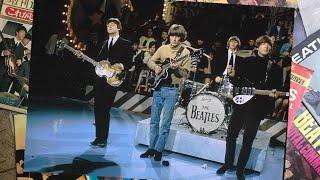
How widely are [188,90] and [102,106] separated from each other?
0.65 meters

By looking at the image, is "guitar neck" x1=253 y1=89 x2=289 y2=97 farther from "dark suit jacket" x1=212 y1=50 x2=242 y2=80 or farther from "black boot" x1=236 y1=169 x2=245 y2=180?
"black boot" x1=236 y1=169 x2=245 y2=180

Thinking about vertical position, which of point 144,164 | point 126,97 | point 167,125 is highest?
point 126,97

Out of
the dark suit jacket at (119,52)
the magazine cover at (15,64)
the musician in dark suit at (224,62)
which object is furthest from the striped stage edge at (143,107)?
the magazine cover at (15,64)

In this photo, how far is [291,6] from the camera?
271 centimetres

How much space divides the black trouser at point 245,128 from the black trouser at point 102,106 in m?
0.90

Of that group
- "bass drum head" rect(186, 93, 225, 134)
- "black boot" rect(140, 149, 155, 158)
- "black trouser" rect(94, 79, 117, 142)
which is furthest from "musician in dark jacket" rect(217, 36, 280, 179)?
"black trouser" rect(94, 79, 117, 142)

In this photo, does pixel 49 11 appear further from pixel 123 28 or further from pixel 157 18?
pixel 157 18

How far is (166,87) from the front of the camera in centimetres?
279

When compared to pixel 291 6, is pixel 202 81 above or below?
below

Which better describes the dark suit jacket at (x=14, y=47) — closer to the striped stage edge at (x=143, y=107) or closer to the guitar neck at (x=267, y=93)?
the striped stage edge at (x=143, y=107)

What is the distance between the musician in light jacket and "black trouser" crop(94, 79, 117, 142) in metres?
0.32

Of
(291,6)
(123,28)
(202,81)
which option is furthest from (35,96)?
(291,6)

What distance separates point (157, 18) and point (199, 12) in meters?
0.31

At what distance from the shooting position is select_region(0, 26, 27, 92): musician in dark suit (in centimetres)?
287
